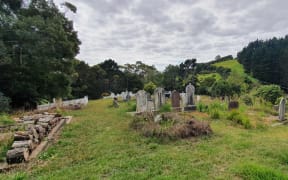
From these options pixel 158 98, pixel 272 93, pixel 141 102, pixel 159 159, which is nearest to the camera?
pixel 159 159

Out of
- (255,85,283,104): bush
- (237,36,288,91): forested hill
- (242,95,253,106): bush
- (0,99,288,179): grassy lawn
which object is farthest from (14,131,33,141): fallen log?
(237,36,288,91): forested hill

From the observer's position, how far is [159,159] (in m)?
3.95

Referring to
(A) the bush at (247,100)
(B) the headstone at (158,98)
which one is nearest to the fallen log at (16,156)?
(B) the headstone at (158,98)

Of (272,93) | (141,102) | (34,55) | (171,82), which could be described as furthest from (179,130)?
(171,82)

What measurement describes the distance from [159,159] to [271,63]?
1852 inches

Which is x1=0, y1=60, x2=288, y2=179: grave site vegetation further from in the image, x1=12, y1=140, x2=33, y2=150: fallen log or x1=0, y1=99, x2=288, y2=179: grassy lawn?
x1=12, y1=140, x2=33, y2=150: fallen log

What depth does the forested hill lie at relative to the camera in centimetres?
4040

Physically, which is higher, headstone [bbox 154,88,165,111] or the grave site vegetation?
headstone [bbox 154,88,165,111]

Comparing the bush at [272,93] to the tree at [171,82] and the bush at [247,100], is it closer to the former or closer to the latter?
the bush at [247,100]

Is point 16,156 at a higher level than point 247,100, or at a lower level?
lower

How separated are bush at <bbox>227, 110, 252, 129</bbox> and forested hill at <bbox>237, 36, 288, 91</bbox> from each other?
1455 inches

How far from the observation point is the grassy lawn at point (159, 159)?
3295mm

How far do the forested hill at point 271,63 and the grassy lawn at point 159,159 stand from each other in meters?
41.3

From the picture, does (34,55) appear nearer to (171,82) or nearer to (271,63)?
(171,82)
